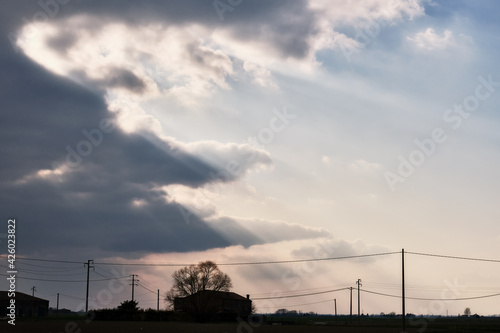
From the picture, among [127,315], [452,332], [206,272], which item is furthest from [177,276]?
[452,332]

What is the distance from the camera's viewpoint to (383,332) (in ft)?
269

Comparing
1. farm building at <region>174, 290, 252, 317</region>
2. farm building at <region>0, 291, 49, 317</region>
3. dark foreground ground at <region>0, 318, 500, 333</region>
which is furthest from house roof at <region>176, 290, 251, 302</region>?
farm building at <region>0, 291, 49, 317</region>

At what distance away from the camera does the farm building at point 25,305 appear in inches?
5891

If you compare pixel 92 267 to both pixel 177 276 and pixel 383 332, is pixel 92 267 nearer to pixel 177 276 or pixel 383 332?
pixel 177 276

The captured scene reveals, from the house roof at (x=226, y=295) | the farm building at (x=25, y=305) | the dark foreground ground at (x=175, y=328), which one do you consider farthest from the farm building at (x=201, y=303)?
the farm building at (x=25, y=305)

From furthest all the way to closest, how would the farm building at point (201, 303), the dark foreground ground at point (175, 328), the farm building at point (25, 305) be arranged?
the farm building at point (25, 305), the farm building at point (201, 303), the dark foreground ground at point (175, 328)

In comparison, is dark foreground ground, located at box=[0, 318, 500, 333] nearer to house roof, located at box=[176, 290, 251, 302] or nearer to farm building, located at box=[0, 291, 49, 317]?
house roof, located at box=[176, 290, 251, 302]

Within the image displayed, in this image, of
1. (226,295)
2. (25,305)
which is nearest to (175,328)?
(226,295)

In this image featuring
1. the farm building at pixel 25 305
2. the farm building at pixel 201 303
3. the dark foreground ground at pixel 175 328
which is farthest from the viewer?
the farm building at pixel 25 305

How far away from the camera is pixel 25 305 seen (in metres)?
158

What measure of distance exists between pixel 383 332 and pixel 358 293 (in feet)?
339

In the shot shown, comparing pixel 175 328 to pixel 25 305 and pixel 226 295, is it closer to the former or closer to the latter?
pixel 226 295

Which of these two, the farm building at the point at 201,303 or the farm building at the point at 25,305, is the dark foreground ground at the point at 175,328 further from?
the farm building at the point at 25,305

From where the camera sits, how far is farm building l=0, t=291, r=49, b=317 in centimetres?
14964
